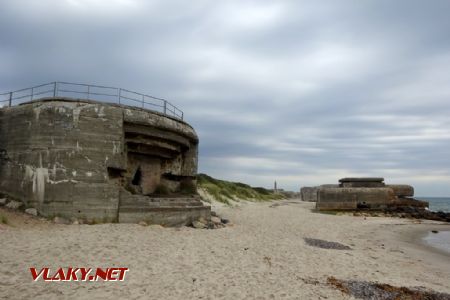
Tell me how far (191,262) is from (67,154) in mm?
5988

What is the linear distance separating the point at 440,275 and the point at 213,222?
7.85 meters

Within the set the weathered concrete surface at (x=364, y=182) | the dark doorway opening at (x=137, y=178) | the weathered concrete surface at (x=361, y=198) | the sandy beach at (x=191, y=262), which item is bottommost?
the sandy beach at (x=191, y=262)

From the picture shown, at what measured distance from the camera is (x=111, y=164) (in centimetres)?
1138

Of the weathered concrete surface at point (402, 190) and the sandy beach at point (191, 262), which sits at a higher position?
the weathered concrete surface at point (402, 190)

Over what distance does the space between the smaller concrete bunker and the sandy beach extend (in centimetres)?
77

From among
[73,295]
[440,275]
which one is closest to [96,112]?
[73,295]

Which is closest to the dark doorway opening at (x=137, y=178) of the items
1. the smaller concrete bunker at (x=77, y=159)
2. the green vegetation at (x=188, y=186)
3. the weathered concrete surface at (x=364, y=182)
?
the smaller concrete bunker at (x=77, y=159)

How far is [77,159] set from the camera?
1090cm

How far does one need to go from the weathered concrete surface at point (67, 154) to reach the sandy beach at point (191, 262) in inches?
32.2

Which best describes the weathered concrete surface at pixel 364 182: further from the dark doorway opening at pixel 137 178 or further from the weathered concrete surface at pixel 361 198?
the dark doorway opening at pixel 137 178

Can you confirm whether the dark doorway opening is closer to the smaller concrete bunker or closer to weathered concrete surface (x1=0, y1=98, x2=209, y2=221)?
the smaller concrete bunker

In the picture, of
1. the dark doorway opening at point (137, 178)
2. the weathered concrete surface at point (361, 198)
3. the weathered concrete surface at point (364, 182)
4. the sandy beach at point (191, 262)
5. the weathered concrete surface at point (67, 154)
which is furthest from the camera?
the weathered concrete surface at point (364, 182)

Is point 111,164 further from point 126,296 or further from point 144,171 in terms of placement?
point 126,296

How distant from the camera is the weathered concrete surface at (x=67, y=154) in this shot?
10727mm
